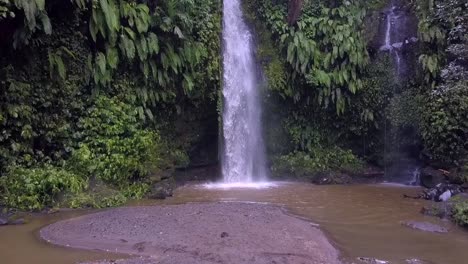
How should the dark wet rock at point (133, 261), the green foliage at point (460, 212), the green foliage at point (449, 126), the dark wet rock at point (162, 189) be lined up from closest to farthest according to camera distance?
1. the dark wet rock at point (133, 261)
2. the green foliage at point (460, 212)
3. the dark wet rock at point (162, 189)
4. the green foliage at point (449, 126)

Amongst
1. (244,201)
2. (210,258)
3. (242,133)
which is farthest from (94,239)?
(242,133)

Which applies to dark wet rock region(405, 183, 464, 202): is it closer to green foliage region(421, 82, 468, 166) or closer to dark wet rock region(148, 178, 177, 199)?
green foliage region(421, 82, 468, 166)

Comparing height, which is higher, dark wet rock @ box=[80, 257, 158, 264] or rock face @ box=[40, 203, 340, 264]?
rock face @ box=[40, 203, 340, 264]

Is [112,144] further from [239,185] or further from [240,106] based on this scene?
[240,106]

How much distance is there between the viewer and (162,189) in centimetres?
1296

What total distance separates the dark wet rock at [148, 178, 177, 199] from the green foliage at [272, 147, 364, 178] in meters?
3.75

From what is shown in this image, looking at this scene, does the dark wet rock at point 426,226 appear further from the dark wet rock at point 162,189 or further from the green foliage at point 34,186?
the green foliage at point 34,186

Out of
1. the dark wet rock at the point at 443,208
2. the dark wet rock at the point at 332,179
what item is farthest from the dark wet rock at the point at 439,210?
the dark wet rock at the point at 332,179

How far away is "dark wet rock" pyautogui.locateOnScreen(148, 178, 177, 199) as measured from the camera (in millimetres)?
12609

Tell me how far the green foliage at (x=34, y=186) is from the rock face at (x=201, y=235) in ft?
4.51

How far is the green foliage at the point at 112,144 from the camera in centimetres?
1236

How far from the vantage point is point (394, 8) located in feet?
55.1

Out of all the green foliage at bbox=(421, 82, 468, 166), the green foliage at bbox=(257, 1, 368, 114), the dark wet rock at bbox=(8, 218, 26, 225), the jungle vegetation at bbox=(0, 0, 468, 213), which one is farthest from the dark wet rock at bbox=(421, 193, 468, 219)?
the dark wet rock at bbox=(8, 218, 26, 225)

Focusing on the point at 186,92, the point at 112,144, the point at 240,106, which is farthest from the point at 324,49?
the point at 112,144
